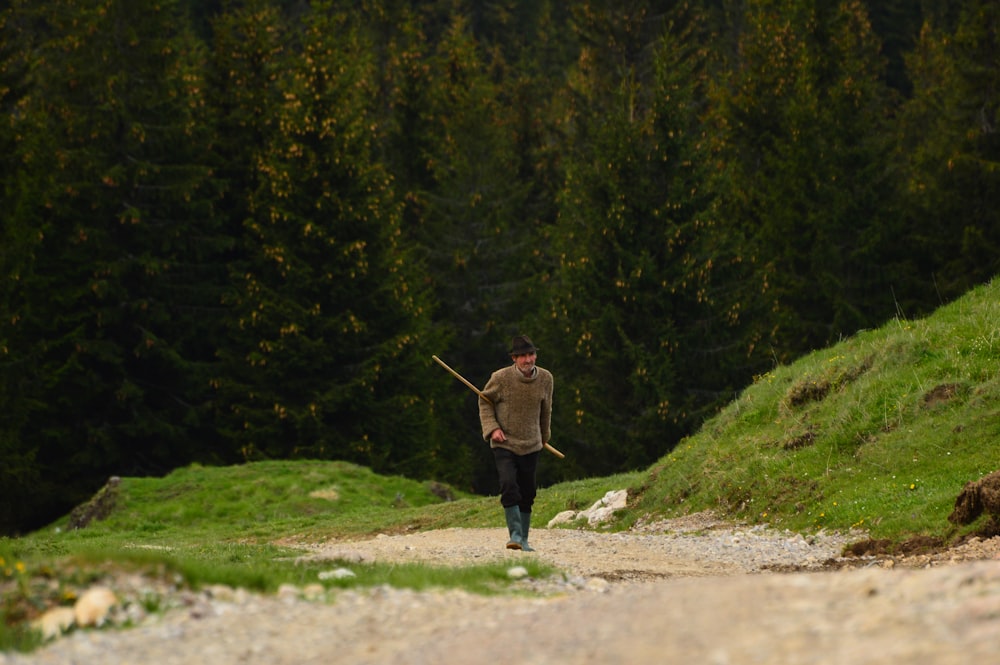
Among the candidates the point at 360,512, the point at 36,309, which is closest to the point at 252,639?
the point at 360,512

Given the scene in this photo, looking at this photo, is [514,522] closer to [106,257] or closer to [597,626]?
[597,626]

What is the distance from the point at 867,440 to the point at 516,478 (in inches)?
261

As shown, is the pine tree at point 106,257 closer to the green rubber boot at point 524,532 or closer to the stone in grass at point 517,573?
the green rubber boot at point 524,532

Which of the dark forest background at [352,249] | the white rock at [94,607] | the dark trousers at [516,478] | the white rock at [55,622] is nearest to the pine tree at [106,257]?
the dark forest background at [352,249]

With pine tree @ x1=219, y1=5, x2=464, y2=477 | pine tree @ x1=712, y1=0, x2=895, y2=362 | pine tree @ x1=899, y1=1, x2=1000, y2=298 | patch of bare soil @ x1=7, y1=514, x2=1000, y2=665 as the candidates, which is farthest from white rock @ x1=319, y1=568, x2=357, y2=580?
pine tree @ x1=899, y1=1, x2=1000, y2=298

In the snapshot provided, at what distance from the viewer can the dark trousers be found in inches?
534

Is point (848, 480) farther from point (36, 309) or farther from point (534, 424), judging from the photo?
point (36, 309)

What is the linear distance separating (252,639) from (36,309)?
35.3 metres

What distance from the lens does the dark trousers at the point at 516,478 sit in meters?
13.6

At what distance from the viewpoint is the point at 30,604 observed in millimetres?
7660

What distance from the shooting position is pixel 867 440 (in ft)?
58.7

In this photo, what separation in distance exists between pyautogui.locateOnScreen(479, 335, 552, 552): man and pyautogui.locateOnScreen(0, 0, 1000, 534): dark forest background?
75.9ft

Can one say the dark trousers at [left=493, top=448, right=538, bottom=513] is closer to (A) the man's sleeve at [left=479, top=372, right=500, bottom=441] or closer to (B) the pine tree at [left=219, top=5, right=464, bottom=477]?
(A) the man's sleeve at [left=479, top=372, right=500, bottom=441]

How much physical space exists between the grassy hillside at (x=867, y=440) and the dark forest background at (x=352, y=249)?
48.8 ft
